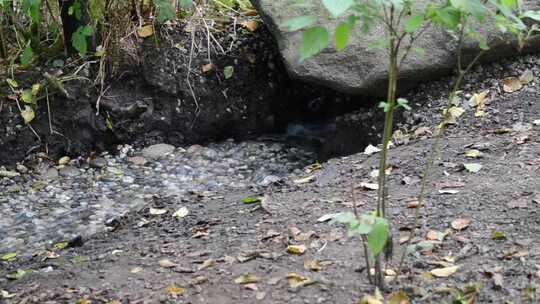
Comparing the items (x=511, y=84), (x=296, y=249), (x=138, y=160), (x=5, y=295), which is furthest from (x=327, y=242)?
(x=138, y=160)

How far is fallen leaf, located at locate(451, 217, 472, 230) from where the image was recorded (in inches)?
103

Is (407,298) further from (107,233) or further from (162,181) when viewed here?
(162,181)

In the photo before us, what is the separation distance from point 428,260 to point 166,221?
4.33ft

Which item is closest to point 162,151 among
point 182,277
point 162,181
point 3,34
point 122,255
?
point 162,181

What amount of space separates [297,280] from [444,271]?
0.46 meters

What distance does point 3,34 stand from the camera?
471 centimetres

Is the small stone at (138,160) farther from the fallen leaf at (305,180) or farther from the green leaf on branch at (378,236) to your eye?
the green leaf on branch at (378,236)

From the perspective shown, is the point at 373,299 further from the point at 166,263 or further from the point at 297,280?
the point at 166,263

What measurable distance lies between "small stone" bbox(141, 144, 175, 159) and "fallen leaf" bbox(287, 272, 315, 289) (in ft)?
7.87

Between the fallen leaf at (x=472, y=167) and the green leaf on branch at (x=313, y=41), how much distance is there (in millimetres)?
1784

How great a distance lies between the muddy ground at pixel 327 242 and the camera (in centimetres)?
230

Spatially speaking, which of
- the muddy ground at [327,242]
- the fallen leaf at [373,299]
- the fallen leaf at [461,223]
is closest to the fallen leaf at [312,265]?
the muddy ground at [327,242]

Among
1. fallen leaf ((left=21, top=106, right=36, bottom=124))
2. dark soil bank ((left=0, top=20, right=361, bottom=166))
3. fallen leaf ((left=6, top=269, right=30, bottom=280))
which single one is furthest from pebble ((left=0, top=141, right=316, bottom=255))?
fallen leaf ((left=6, top=269, right=30, bottom=280))

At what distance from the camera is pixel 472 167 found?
10.5ft
